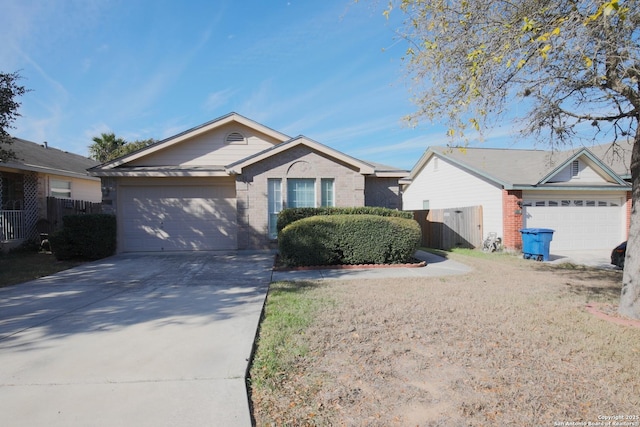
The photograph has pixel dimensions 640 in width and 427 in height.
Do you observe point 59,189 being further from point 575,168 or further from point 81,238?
point 575,168

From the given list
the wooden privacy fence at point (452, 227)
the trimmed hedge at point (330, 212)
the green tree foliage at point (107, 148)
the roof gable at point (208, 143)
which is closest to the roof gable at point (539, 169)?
the wooden privacy fence at point (452, 227)

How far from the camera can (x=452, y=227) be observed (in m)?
16.6

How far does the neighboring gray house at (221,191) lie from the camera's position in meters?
12.8

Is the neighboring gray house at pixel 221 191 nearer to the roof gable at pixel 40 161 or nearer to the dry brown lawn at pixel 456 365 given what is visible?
the roof gable at pixel 40 161

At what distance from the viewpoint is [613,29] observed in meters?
5.23

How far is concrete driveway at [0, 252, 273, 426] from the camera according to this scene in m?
2.92

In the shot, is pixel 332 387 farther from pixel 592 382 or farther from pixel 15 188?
pixel 15 188

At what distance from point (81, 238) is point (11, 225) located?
190 inches

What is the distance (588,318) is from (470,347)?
244 centimetres

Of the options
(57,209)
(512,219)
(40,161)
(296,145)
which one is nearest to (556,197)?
(512,219)

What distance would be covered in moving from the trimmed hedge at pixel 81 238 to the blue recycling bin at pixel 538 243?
1436 cm

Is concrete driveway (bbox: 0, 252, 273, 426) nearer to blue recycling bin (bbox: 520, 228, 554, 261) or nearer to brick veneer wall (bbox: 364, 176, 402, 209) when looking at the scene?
brick veneer wall (bbox: 364, 176, 402, 209)

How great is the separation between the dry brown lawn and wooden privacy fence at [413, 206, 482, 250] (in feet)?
29.8

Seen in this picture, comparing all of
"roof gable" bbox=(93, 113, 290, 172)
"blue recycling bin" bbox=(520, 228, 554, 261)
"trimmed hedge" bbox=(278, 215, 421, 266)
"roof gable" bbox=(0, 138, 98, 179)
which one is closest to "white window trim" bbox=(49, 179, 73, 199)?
"roof gable" bbox=(0, 138, 98, 179)
